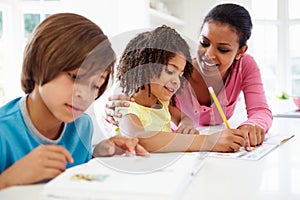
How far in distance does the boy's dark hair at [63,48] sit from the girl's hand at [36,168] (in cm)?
22

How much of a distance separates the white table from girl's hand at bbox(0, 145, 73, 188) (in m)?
0.02

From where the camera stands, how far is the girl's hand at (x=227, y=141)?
Answer: 991 mm

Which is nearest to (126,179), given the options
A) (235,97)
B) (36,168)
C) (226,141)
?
(36,168)

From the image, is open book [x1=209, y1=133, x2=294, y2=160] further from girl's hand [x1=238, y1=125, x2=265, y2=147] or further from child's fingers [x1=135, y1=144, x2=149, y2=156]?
child's fingers [x1=135, y1=144, x2=149, y2=156]

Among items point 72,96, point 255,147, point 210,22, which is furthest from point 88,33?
point 210,22

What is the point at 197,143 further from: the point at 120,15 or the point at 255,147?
the point at 120,15

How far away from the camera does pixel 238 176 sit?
733mm

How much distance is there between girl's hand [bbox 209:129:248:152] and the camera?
99 centimetres

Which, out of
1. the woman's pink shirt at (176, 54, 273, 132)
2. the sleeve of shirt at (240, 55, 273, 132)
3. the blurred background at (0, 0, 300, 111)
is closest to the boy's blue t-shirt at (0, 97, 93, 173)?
the woman's pink shirt at (176, 54, 273, 132)

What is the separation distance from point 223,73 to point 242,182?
1009 mm

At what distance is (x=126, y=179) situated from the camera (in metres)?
0.63

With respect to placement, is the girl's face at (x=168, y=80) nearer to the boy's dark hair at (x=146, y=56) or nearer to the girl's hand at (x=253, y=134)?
the boy's dark hair at (x=146, y=56)

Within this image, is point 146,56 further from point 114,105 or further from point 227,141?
point 227,141

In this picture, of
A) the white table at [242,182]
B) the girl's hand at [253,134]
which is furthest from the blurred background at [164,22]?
the white table at [242,182]
